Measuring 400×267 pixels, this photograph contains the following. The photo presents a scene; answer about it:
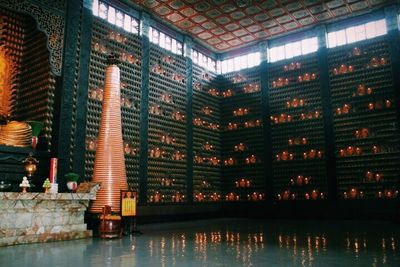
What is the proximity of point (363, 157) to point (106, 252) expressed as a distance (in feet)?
44.3

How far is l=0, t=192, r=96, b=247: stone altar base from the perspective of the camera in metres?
8.12

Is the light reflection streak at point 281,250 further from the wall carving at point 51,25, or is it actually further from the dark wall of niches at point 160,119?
the wall carving at point 51,25

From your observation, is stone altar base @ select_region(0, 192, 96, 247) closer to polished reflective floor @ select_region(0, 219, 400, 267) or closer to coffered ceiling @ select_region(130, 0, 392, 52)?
polished reflective floor @ select_region(0, 219, 400, 267)

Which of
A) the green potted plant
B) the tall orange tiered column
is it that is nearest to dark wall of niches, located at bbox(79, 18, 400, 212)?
the green potted plant

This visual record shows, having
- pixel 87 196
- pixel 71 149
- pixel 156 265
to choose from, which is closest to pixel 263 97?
pixel 71 149

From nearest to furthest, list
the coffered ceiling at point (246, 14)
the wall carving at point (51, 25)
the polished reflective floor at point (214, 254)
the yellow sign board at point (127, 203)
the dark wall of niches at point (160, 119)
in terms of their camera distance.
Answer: the polished reflective floor at point (214, 254), the yellow sign board at point (127, 203), the wall carving at point (51, 25), the dark wall of niches at point (160, 119), the coffered ceiling at point (246, 14)

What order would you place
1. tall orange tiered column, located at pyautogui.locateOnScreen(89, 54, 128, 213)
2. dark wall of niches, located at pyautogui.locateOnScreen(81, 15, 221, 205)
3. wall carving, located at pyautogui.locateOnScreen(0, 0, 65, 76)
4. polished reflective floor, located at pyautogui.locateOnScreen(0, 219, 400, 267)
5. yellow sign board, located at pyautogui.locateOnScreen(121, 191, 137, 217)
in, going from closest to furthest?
polished reflective floor, located at pyautogui.locateOnScreen(0, 219, 400, 267) → yellow sign board, located at pyautogui.locateOnScreen(121, 191, 137, 217) → tall orange tiered column, located at pyautogui.locateOnScreen(89, 54, 128, 213) → wall carving, located at pyautogui.locateOnScreen(0, 0, 65, 76) → dark wall of niches, located at pyautogui.locateOnScreen(81, 15, 221, 205)

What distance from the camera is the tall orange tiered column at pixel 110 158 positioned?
1020cm

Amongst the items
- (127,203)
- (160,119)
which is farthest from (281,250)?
(160,119)

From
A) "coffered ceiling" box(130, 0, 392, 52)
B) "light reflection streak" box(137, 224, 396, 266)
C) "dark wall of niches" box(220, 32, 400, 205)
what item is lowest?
"light reflection streak" box(137, 224, 396, 266)

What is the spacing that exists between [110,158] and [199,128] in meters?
9.44

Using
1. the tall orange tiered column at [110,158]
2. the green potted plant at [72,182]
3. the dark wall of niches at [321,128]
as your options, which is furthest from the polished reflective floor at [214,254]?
the dark wall of niches at [321,128]

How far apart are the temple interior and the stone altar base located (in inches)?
1.4

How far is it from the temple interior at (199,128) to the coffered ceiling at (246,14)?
0.31ft
